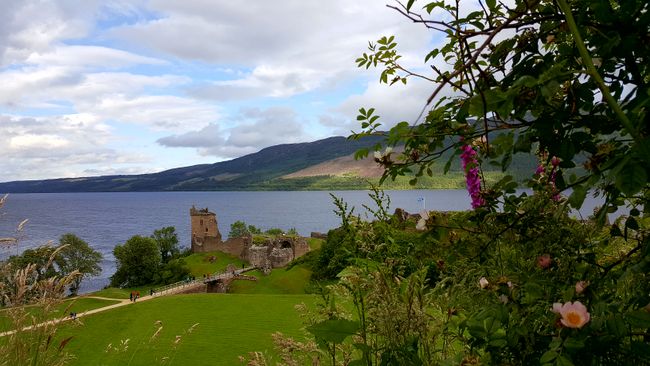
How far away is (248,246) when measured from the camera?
58.5 meters

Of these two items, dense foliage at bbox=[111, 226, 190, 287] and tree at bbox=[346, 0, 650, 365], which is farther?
dense foliage at bbox=[111, 226, 190, 287]

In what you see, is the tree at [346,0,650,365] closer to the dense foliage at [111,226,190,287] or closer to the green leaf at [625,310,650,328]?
the green leaf at [625,310,650,328]

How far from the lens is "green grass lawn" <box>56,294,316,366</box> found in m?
16.8

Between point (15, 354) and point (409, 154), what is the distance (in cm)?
287

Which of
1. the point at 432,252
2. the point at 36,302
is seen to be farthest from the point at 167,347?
the point at 432,252

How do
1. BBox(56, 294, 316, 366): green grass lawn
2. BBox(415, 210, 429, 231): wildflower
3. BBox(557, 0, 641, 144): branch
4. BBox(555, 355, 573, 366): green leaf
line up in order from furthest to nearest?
BBox(56, 294, 316, 366): green grass lawn → BBox(415, 210, 429, 231): wildflower → BBox(555, 355, 573, 366): green leaf → BBox(557, 0, 641, 144): branch

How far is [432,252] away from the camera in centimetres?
258

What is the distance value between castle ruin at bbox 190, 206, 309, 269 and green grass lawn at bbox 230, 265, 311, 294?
5.57 m

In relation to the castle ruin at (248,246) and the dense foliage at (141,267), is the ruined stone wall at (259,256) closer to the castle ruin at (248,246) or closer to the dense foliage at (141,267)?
the castle ruin at (248,246)

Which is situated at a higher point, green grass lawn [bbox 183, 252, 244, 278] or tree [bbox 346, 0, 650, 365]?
tree [bbox 346, 0, 650, 365]

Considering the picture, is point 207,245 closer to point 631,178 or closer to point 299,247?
point 299,247

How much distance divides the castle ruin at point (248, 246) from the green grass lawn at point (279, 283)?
557cm

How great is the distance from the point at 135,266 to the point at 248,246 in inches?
551

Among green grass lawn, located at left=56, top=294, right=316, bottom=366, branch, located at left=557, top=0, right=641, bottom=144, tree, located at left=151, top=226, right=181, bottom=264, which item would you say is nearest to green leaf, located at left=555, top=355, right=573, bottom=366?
branch, located at left=557, top=0, right=641, bottom=144
